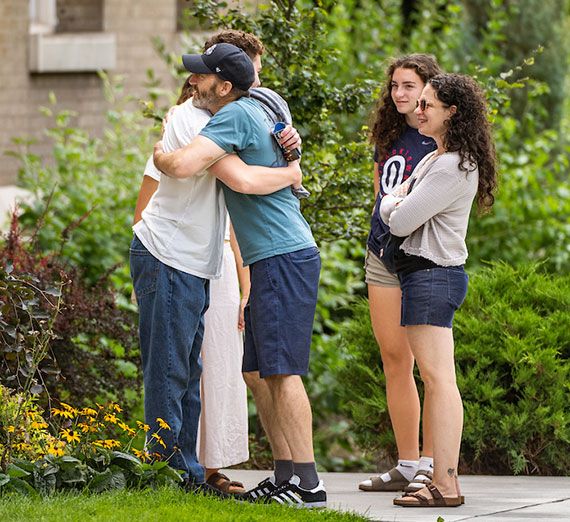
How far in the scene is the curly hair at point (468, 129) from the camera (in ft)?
11.8

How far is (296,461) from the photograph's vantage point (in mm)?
3459

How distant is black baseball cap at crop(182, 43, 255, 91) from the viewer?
3.45 metres

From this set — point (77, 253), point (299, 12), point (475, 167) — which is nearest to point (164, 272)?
point (475, 167)

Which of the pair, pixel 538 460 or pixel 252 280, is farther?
pixel 538 460

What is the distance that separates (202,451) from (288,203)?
49.3 inches

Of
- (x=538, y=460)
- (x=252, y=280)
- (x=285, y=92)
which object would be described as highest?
(x=285, y=92)

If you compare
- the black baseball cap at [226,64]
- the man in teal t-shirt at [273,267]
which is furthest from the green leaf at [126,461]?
the black baseball cap at [226,64]

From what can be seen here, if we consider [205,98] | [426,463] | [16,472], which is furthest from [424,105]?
[16,472]

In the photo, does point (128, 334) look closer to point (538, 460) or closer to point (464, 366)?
point (464, 366)

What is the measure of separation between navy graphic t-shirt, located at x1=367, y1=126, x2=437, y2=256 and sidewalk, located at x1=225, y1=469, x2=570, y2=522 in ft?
3.66

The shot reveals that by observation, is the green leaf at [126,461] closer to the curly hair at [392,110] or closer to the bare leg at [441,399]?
the bare leg at [441,399]

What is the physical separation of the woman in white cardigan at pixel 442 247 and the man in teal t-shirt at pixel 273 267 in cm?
43

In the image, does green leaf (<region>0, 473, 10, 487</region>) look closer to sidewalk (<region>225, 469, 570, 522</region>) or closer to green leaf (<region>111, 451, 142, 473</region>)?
green leaf (<region>111, 451, 142, 473</region>)

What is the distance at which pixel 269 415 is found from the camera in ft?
12.2
